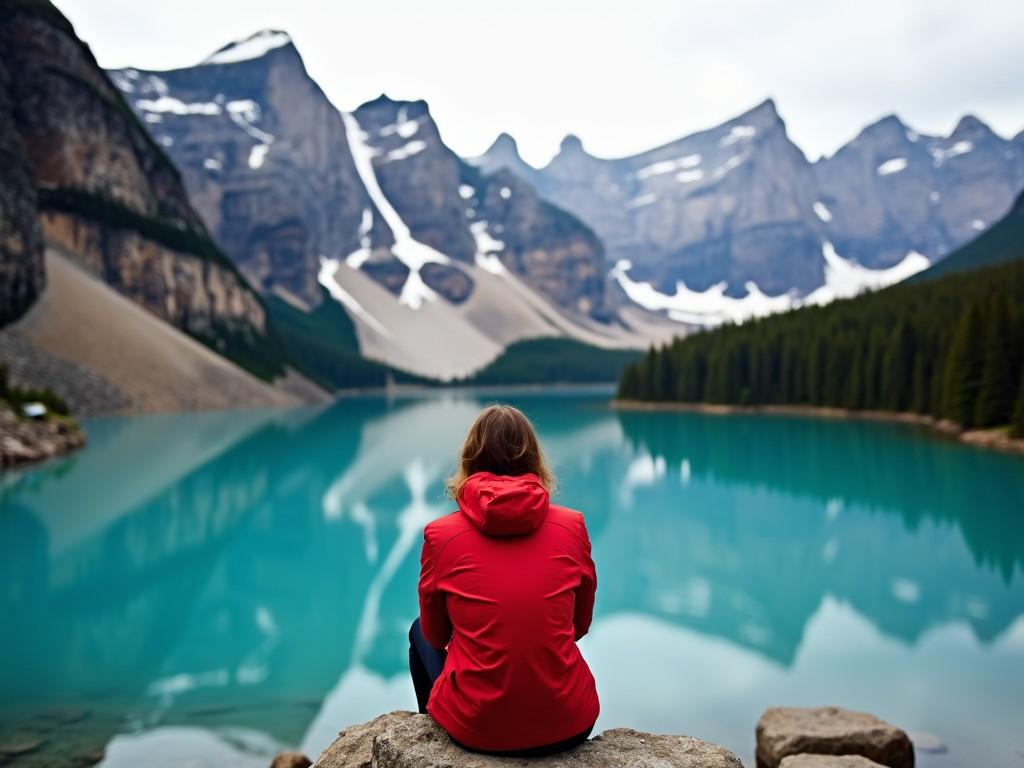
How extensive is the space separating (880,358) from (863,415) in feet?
12.5

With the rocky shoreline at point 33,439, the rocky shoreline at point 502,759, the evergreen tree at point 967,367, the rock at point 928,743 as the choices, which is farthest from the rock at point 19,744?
the evergreen tree at point 967,367

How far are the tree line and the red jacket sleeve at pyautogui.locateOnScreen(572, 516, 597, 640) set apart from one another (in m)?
34.8

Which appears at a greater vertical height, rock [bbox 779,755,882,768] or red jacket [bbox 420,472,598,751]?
red jacket [bbox 420,472,598,751]

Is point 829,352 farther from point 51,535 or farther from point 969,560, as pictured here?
point 51,535

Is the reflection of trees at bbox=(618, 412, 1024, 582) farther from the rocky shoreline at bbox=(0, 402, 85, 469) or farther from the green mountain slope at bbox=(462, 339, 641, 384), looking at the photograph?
the green mountain slope at bbox=(462, 339, 641, 384)

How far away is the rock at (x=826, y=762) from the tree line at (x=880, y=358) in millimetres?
32372

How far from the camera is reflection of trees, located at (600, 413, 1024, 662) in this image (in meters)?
11.9

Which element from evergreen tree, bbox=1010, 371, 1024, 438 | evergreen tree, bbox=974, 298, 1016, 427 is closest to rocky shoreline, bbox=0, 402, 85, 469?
evergreen tree, bbox=1010, 371, 1024, 438

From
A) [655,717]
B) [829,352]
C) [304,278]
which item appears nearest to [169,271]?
[829,352]

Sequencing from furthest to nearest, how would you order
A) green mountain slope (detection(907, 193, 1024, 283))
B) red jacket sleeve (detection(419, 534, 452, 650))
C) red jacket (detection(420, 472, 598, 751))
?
green mountain slope (detection(907, 193, 1024, 283)) → red jacket sleeve (detection(419, 534, 452, 650)) → red jacket (detection(420, 472, 598, 751))

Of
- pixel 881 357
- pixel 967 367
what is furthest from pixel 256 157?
pixel 967 367

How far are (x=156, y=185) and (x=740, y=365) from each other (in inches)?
2808

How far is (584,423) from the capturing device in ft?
182

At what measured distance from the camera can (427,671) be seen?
13.7 ft
